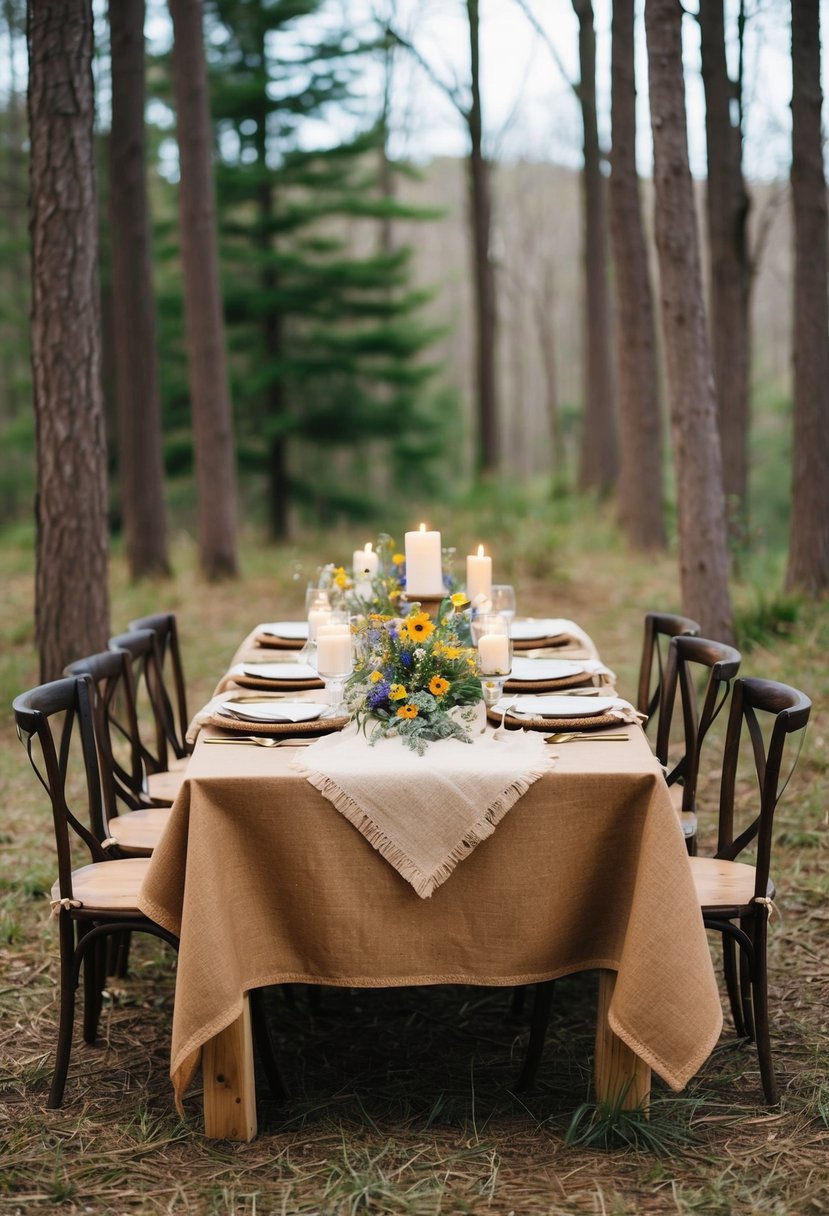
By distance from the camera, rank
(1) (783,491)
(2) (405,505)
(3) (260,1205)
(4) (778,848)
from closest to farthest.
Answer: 1. (3) (260,1205)
2. (4) (778,848)
3. (2) (405,505)
4. (1) (783,491)

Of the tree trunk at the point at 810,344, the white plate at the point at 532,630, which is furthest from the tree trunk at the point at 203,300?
the white plate at the point at 532,630

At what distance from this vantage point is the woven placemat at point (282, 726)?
3.30m

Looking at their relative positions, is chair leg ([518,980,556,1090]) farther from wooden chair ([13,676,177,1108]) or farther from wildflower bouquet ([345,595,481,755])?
wooden chair ([13,676,177,1108])

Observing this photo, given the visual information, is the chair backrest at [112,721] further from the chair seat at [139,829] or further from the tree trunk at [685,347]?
the tree trunk at [685,347]

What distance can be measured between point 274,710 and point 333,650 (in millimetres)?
295

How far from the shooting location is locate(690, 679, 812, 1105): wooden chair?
312 cm

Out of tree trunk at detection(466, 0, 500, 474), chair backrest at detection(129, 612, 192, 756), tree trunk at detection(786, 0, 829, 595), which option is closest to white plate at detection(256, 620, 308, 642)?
chair backrest at detection(129, 612, 192, 756)

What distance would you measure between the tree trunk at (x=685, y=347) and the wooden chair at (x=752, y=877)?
3.40m

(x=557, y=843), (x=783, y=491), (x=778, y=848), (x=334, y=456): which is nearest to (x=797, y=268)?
(x=778, y=848)

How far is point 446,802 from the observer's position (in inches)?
114

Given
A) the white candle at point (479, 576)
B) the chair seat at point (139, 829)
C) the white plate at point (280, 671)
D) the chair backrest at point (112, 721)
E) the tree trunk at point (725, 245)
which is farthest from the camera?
the tree trunk at point (725, 245)

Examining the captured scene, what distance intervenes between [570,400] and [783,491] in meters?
20.2

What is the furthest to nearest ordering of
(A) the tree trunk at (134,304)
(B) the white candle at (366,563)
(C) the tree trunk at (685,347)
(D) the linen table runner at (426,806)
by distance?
1. (A) the tree trunk at (134,304)
2. (C) the tree trunk at (685,347)
3. (B) the white candle at (366,563)
4. (D) the linen table runner at (426,806)

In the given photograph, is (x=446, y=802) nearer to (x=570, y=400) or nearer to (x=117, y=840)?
(x=117, y=840)
